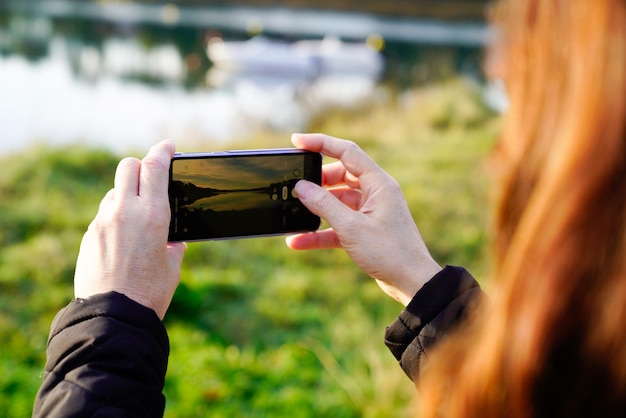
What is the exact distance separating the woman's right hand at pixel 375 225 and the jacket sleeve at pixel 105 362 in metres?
0.57

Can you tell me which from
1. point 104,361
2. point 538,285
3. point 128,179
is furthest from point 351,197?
point 538,285

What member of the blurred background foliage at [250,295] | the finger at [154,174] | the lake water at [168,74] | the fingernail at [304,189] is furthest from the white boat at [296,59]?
the finger at [154,174]

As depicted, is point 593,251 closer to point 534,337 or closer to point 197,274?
point 534,337

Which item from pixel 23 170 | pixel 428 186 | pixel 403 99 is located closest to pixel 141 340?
pixel 23 170

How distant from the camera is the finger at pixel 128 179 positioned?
1.41 m

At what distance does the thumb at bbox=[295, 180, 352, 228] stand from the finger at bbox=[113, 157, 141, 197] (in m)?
0.47

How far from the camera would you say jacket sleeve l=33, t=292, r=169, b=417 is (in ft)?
3.65

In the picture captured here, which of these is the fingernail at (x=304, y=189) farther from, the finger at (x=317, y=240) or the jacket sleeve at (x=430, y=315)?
the jacket sleeve at (x=430, y=315)

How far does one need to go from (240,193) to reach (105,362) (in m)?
0.79


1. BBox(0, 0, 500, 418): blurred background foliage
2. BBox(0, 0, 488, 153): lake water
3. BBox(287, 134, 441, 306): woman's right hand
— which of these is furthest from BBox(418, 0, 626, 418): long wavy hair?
BBox(0, 0, 488, 153): lake water

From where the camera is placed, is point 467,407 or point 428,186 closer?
point 467,407

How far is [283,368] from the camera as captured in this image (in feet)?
10.7

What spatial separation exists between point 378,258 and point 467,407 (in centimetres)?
80

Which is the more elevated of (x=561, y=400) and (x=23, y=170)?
(x=561, y=400)
